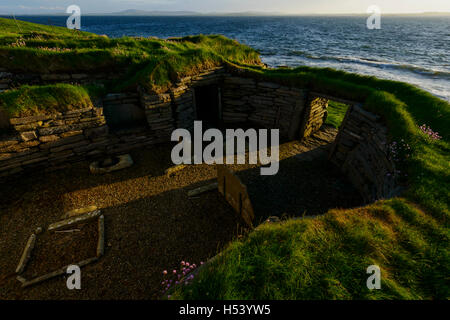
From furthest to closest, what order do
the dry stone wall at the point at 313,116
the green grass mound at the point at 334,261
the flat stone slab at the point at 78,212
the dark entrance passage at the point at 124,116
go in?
the dry stone wall at the point at 313,116 < the dark entrance passage at the point at 124,116 < the flat stone slab at the point at 78,212 < the green grass mound at the point at 334,261

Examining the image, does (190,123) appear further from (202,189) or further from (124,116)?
(202,189)

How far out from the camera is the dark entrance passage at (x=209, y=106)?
42.0 feet

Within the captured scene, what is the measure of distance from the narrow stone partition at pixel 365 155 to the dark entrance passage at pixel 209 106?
6.81 metres

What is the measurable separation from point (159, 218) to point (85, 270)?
89.4 inches

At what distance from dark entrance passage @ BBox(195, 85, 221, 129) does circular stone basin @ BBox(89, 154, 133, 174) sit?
16.4 feet

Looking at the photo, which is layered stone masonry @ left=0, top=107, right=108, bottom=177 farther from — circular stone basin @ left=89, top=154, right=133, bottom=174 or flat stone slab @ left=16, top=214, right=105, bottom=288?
flat stone slab @ left=16, top=214, right=105, bottom=288

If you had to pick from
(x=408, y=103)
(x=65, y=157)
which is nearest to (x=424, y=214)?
(x=408, y=103)

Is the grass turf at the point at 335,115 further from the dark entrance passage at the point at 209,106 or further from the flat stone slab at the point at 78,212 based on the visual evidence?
the flat stone slab at the point at 78,212

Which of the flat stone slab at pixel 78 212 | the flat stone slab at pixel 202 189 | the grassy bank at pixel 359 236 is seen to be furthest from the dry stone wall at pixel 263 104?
the flat stone slab at pixel 78 212

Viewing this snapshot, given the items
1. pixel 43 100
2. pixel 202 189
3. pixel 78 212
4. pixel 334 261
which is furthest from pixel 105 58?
pixel 334 261

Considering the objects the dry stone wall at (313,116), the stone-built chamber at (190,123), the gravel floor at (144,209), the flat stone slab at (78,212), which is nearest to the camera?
the gravel floor at (144,209)

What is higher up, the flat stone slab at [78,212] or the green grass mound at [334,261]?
the green grass mound at [334,261]

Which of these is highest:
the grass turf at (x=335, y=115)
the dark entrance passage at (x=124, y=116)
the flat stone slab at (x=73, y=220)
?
the dark entrance passage at (x=124, y=116)

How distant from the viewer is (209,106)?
1409 centimetres
